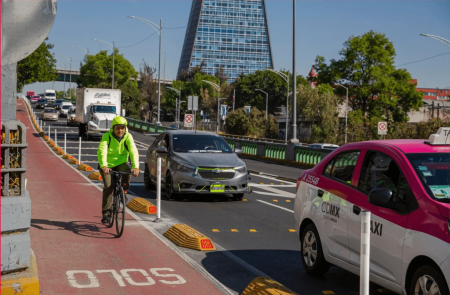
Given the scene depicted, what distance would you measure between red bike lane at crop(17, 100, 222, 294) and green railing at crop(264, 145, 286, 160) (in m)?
18.5

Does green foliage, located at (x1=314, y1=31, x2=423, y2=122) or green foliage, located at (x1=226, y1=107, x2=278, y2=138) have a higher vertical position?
green foliage, located at (x1=314, y1=31, x2=423, y2=122)

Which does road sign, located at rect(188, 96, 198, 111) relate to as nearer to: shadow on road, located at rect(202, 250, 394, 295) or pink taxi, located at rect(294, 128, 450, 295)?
shadow on road, located at rect(202, 250, 394, 295)

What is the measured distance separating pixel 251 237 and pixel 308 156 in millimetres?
18504

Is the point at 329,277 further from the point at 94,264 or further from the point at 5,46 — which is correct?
the point at 5,46

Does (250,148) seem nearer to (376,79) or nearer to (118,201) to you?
(118,201)

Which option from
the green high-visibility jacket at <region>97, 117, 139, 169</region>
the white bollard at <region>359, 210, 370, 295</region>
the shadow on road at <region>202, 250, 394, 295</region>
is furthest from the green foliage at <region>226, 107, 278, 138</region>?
the white bollard at <region>359, 210, 370, 295</region>

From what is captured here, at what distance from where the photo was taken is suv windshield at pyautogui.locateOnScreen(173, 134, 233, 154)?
1507 centimetres

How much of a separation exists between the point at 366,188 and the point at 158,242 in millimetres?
3883

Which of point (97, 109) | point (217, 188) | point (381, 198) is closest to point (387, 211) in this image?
point (381, 198)

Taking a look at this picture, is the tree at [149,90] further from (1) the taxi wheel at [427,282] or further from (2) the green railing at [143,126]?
(1) the taxi wheel at [427,282]

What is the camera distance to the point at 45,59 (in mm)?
71500

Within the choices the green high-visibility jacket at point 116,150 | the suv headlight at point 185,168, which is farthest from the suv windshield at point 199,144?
the green high-visibility jacket at point 116,150

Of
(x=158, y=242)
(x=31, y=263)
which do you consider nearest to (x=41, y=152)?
(x=158, y=242)

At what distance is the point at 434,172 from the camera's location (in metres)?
5.63
